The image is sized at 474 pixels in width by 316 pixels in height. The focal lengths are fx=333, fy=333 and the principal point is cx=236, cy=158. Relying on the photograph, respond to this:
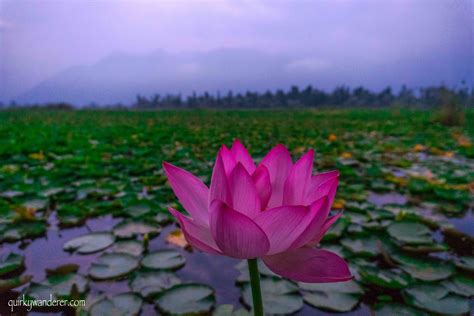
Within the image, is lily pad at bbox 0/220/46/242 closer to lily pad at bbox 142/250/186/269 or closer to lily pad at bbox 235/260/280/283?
lily pad at bbox 142/250/186/269

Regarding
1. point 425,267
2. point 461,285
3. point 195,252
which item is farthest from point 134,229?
point 461,285

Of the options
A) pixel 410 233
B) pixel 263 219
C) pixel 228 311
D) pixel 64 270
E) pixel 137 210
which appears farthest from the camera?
pixel 137 210

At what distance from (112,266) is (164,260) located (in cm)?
21

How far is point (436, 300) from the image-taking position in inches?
45.8

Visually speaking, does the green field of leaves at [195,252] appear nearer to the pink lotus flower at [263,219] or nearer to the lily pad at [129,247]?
the lily pad at [129,247]

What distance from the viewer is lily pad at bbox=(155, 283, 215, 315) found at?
3.66 ft

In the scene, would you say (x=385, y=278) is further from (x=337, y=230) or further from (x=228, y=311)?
(x=228, y=311)

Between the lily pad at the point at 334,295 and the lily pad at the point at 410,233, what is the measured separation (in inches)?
19.3

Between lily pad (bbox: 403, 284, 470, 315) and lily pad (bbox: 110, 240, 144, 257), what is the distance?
1.12 metres

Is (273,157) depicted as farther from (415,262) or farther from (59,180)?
(59,180)

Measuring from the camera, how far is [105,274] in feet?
4.36

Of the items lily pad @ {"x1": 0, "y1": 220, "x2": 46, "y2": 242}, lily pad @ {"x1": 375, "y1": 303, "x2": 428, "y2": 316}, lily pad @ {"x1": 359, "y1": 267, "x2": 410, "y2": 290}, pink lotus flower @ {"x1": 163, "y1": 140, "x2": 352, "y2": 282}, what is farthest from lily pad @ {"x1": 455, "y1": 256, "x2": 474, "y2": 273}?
lily pad @ {"x1": 0, "y1": 220, "x2": 46, "y2": 242}

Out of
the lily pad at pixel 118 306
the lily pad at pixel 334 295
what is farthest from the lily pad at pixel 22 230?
the lily pad at pixel 334 295

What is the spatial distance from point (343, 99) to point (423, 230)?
4529 centimetres
